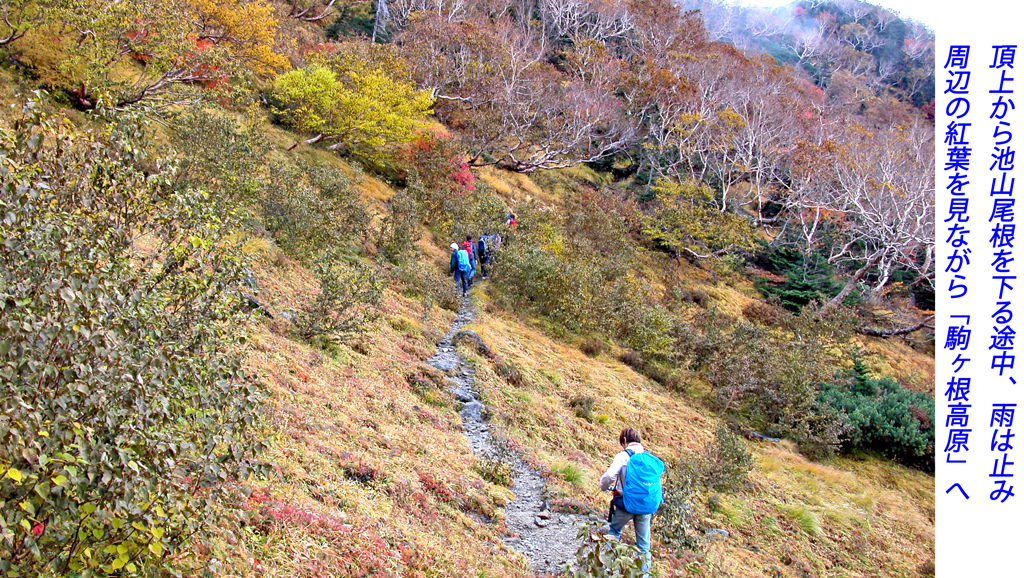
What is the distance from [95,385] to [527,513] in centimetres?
559

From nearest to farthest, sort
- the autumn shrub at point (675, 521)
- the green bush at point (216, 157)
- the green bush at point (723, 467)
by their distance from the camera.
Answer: the autumn shrub at point (675, 521) → the green bush at point (723, 467) → the green bush at point (216, 157)

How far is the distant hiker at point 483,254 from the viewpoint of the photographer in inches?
785

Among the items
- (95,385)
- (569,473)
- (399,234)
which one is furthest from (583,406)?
(95,385)

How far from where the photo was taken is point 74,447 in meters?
2.56

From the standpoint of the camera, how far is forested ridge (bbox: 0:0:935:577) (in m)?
3.08

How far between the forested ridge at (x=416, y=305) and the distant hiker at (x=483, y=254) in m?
0.85

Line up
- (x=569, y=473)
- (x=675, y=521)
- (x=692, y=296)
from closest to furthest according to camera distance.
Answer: (x=675, y=521) → (x=569, y=473) → (x=692, y=296)

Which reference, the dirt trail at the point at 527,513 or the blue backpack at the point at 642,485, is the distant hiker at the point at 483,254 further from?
the blue backpack at the point at 642,485

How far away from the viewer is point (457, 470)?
7.75 metres

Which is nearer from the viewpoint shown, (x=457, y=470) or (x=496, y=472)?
(x=457, y=470)

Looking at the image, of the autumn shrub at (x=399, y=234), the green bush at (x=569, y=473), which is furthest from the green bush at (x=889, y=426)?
the autumn shrub at (x=399, y=234)

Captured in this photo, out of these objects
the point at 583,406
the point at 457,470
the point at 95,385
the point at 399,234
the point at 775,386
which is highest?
the point at 399,234

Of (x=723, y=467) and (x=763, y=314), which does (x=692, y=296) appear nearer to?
(x=763, y=314)

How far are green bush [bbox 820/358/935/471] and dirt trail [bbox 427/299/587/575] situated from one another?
10.1 metres
